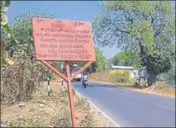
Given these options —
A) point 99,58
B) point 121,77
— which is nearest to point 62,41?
point 99,58

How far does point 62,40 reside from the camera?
654 centimetres

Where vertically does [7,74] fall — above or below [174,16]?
below

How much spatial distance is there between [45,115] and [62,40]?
16.7 ft

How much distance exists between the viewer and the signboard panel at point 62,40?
645 cm

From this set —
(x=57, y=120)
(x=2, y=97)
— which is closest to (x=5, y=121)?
(x=57, y=120)

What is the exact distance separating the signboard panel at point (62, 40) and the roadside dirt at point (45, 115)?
277 centimetres

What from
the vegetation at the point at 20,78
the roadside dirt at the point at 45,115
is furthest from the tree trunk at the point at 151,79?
the vegetation at the point at 20,78

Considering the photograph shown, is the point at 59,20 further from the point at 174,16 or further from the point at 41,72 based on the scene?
the point at 174,16

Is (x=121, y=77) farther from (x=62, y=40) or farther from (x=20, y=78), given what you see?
(x=62, y=40)

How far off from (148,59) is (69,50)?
3888cm

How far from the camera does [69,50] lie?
21.6ft

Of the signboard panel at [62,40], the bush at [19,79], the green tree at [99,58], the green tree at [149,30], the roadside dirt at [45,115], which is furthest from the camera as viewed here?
the green tree at [149,30]

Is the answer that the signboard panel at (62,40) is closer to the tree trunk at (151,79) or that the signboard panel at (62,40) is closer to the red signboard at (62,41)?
the red signboard at (62,41)

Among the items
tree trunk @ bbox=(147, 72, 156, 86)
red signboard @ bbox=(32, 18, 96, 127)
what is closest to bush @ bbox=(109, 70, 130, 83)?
tree trunk @ bbox=(147, 72, 156, 86)
